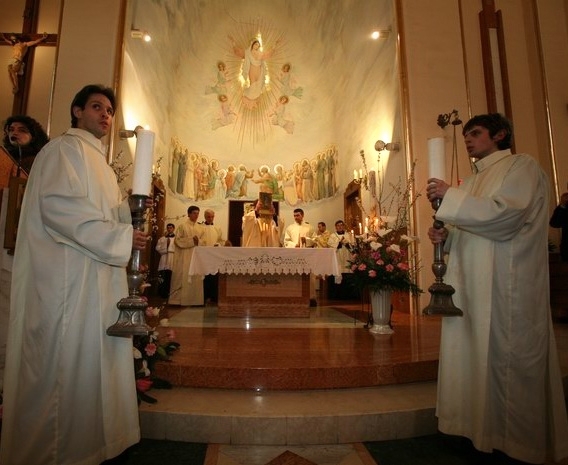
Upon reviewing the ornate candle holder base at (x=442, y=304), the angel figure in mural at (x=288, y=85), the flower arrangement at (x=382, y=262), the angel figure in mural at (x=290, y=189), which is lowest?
the ornate candle holder base at (x=442, y=304)

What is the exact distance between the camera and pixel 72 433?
5.44 feet

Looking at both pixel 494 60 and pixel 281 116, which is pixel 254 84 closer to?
pixel 281 116

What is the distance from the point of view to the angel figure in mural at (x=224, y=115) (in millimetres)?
12469

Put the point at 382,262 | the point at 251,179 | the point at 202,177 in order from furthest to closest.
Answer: the point at 251,179, the point at 202,177, the point at 382,262

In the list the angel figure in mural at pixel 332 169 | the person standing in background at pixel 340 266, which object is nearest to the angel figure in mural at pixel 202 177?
the angel figure in mural at pixel 332 169

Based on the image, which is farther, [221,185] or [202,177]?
[221,185]

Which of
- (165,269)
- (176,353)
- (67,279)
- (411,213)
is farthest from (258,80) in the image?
(67,279)

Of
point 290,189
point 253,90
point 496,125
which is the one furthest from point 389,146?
point 253,90

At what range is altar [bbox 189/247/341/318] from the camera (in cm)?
552

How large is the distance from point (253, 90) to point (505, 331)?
40.0ft

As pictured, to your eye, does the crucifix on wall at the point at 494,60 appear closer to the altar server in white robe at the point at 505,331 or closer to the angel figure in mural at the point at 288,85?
the altar server in white robe at the point at 505,331

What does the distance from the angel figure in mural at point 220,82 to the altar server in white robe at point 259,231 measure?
6.85 meters

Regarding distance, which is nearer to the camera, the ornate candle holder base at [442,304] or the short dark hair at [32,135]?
the ornate candle holder base at [442,304]

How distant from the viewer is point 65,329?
1.67 m
